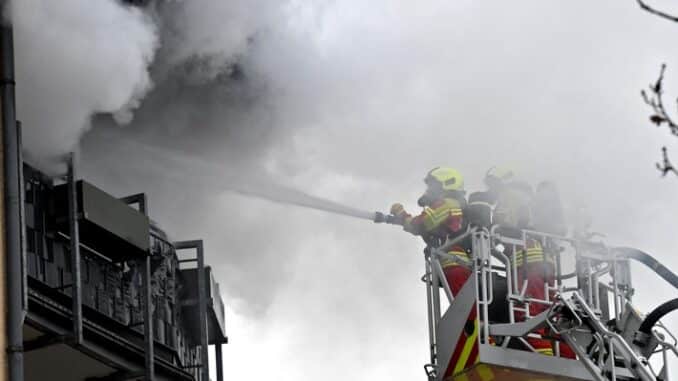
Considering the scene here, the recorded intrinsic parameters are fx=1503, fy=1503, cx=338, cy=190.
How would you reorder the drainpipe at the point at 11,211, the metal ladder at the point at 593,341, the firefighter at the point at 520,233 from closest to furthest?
the metal ladder at the point at 593,341
the drainpipe at the point at 11,211
the firefighter at the point at 520,233

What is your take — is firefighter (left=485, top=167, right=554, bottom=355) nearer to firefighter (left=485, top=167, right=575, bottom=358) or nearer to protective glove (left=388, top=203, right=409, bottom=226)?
firefighter (left=485, top=167, right=575, bottom=358)

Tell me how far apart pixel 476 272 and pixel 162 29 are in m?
4.31

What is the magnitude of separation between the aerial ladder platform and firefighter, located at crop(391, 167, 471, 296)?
0.28ft

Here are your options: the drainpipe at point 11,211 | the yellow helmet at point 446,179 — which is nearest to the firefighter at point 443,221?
the yellow helmet at point 446,179

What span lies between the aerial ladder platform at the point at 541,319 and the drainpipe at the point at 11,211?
128 inches

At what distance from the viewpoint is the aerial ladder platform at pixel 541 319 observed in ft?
36.3

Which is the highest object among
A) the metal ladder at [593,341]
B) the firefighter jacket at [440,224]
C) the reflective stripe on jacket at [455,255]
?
the firefighter jacket at [440,224]

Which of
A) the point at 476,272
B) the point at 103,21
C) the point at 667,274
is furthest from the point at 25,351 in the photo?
the point at 667,274

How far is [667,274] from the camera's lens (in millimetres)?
12156

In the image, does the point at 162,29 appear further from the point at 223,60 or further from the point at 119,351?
the point at 119,351

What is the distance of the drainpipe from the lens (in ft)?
36.4

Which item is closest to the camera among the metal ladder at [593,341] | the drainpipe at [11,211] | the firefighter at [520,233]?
the metal ladder at [593,341]

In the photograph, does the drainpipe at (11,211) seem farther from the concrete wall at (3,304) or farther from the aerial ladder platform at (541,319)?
the aerial ladder platform at (541,319)

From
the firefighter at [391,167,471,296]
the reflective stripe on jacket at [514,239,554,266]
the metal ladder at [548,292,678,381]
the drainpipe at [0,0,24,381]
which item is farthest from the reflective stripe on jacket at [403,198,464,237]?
the drainpipe at [0,0,24,381]
